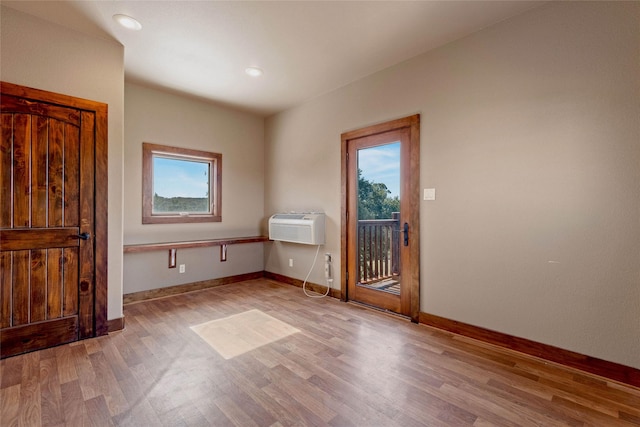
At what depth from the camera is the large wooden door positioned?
2.35 m

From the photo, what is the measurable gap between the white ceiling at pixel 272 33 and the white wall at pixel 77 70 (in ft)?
0.37

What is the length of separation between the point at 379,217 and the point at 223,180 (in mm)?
2552

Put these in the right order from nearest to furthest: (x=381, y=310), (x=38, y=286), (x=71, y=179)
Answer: (x=38, y=286) → (x=71, y=179) → (x=381, y=310)

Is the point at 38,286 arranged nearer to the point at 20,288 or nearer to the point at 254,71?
the point at 20,288

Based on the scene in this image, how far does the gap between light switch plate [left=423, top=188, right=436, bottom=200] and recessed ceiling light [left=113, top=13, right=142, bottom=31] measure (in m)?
3.02

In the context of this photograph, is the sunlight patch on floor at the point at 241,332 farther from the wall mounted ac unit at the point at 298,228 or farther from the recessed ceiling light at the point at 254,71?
the recessed ceiling light at the point at 254,71

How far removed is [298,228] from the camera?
13.6 ft

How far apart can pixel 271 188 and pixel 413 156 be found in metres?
2.65

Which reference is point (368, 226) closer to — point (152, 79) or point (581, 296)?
point (581, 296)

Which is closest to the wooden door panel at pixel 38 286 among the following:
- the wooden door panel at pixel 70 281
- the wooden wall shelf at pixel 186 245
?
the wooden door panel at pixel 70 281

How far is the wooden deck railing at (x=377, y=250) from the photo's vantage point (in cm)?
342

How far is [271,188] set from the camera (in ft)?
16.4

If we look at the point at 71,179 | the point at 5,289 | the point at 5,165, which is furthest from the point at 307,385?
the point at 5,165

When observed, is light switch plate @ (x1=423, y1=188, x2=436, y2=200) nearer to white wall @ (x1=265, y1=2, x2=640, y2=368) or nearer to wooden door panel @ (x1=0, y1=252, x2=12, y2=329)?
white wall @ (x1=265, y1=2, x2=640, y2=368)
